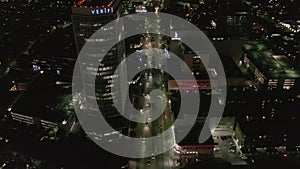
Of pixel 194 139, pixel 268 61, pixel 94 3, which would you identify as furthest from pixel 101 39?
pixel 268 61

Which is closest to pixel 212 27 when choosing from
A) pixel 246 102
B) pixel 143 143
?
pixel 246 102

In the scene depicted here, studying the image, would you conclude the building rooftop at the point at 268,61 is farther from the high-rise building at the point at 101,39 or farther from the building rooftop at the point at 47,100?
the building rooftop at the point at 47,100

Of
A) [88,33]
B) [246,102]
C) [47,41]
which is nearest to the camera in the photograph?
[88,33]

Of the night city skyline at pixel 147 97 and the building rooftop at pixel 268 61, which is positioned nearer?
the night city skyline at pixel 147 97

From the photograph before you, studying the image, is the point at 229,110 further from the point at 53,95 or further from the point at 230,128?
the point at 53,95

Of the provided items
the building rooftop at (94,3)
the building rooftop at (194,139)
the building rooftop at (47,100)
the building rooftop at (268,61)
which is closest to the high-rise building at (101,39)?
the building rooftop at (94,3)

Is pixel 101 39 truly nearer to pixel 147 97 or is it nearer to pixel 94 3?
pixel 94 3

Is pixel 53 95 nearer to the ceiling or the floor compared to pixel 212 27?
nearer to the floor
